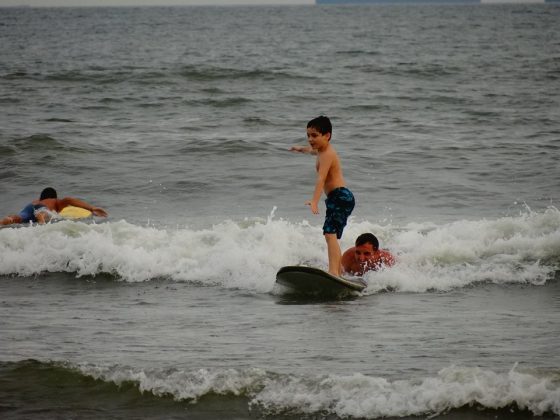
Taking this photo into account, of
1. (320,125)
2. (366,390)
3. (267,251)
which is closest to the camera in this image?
(366,390)

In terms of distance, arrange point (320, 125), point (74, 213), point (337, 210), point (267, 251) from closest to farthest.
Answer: point (320, 125) → point (337, 210) → point (267, 251) → point (74, 213)

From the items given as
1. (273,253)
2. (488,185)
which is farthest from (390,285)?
(488,185)

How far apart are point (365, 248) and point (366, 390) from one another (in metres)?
3.93

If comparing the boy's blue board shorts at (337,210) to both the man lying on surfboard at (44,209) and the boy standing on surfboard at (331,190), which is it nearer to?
the boy standing on surfboard at (331,190)

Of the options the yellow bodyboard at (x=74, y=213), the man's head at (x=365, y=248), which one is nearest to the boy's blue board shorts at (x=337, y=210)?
the man's head at (x=365, y=248)

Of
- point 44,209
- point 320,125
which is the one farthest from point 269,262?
point 44,209

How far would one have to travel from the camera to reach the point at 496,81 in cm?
3055

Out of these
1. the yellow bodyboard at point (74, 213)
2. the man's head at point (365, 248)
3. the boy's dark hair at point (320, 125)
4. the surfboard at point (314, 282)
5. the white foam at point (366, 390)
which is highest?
the boy's dark hair at point (320, 125)

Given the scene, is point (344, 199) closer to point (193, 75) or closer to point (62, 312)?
point (62, 312)

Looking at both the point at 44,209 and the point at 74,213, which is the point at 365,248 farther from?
the point at 44,209

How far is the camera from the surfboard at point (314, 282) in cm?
846

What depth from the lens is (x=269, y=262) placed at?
10117 millimetres

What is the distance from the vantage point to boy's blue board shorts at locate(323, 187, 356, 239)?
8.55 metres

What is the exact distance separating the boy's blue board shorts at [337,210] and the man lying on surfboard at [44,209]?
17.1 ft
